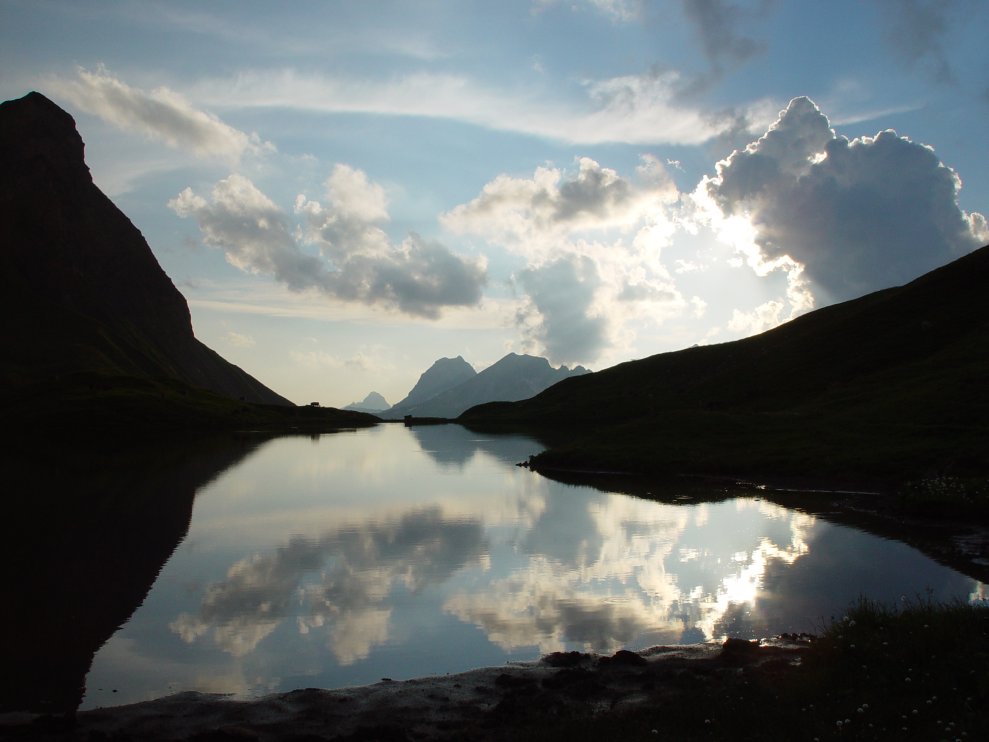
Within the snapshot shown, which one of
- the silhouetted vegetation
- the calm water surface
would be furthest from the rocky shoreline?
the calm water surface

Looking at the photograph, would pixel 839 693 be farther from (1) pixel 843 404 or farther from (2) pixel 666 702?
(1) pixel 843 404

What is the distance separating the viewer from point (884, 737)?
12.5m

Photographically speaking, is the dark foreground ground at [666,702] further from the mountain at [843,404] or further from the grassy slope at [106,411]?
the grassy slope at [106,411]

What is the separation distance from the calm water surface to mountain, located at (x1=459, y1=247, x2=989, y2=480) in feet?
52.4

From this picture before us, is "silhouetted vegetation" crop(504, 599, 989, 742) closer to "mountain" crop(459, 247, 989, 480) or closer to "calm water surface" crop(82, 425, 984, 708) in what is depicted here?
"calm water surface" crop(82, 425, 984, 708)

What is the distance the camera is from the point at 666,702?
16.1 meters

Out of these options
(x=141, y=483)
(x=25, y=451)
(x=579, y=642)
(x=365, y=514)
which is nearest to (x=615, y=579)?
(x=579, y=642)

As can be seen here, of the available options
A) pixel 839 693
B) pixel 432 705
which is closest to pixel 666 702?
pixel 839 693

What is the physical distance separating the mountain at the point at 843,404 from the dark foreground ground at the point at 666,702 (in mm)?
36804

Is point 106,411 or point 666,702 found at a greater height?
point 106,411

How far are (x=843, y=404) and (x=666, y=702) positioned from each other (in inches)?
3224

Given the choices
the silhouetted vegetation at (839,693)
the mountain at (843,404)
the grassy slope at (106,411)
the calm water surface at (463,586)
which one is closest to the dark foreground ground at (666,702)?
the silhouetted vegetation at (839,693)

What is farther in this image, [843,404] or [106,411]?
[106,411]

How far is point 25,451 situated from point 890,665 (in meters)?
113
